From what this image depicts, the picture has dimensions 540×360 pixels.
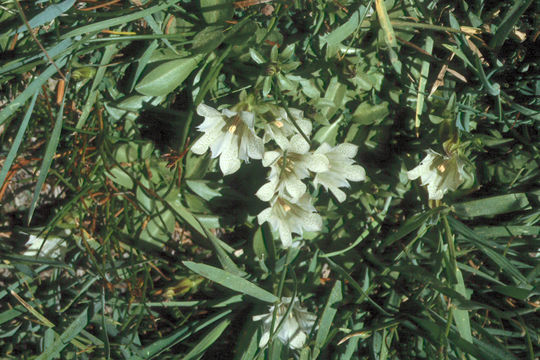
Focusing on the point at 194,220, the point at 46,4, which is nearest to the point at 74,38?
the point at 46,4

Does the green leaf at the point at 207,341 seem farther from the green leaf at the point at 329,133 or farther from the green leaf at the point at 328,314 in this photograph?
the green leaf at the point at 329,133

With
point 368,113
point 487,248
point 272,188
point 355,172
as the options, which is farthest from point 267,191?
point 487,248

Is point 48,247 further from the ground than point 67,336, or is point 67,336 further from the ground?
point 48,247

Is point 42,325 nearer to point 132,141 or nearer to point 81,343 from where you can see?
point 81,343

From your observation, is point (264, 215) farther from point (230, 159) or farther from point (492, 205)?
point (492, 205)

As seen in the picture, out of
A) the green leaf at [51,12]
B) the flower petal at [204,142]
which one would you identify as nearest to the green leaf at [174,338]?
the flower petal at [204,142]
